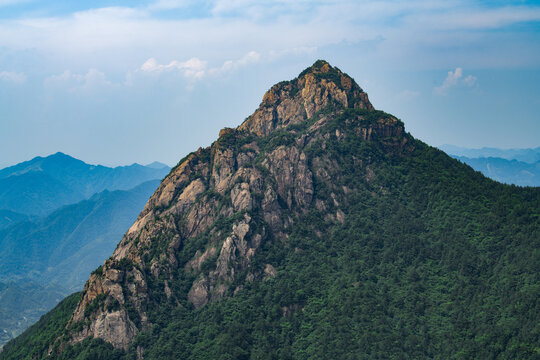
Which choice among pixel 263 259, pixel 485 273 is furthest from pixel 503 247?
pixel 263 259

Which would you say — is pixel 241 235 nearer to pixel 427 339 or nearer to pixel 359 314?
pixel 359 314

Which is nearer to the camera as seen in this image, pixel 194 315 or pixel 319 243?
pixel 194 315

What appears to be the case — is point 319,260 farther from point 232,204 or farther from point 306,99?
point 306,99

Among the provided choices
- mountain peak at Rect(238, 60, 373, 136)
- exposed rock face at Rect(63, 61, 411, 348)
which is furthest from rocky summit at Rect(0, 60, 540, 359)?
mountain peak at Rect(238, 60, 373, 136)

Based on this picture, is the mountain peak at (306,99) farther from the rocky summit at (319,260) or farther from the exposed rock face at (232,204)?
the rocky summit at (319,260)

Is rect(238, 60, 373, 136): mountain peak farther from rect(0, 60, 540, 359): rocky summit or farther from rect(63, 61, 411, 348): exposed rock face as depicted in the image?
rect(0, 60, 540, 359): rocky summit

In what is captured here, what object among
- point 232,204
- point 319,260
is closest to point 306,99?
point 232,204
